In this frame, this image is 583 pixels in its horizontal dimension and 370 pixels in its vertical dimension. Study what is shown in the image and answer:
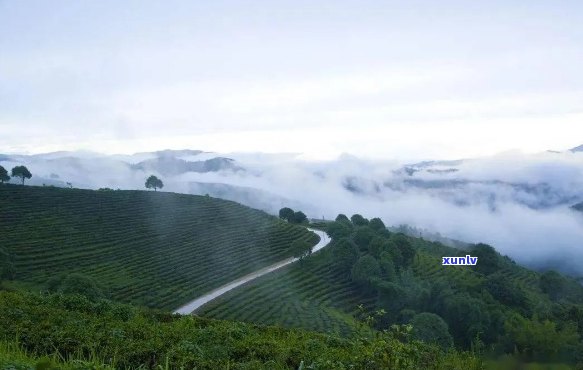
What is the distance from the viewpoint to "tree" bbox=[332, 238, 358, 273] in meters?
46.7

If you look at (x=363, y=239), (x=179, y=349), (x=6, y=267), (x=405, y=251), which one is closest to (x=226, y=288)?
(x=6, y=267)

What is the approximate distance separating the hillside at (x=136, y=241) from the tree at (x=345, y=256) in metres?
6.80

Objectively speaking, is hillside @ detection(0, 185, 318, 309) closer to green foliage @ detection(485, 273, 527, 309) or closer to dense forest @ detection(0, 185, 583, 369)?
dense forest @ detection(0, 185, 583, 369)

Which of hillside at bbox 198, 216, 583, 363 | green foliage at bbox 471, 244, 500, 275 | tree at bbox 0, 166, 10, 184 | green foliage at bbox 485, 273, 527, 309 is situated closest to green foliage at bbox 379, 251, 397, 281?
hillside at bbox 198, 216, 583, 363

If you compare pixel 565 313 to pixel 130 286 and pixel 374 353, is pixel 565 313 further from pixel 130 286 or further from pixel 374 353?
pixel 374 353

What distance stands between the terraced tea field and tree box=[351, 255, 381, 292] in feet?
3.41

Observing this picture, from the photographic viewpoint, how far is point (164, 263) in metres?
42.7

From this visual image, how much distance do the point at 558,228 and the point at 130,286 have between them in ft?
546

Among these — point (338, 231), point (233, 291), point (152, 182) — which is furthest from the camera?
point (152, 182)

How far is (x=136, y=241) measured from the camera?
155ft

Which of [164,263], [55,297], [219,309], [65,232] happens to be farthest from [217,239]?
[55,297]

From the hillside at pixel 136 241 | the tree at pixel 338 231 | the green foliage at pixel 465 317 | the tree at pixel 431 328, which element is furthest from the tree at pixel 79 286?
the tree at pixel 338 231

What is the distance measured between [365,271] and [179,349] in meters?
39.1

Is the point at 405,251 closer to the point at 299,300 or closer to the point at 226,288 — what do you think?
the point at 299,300
